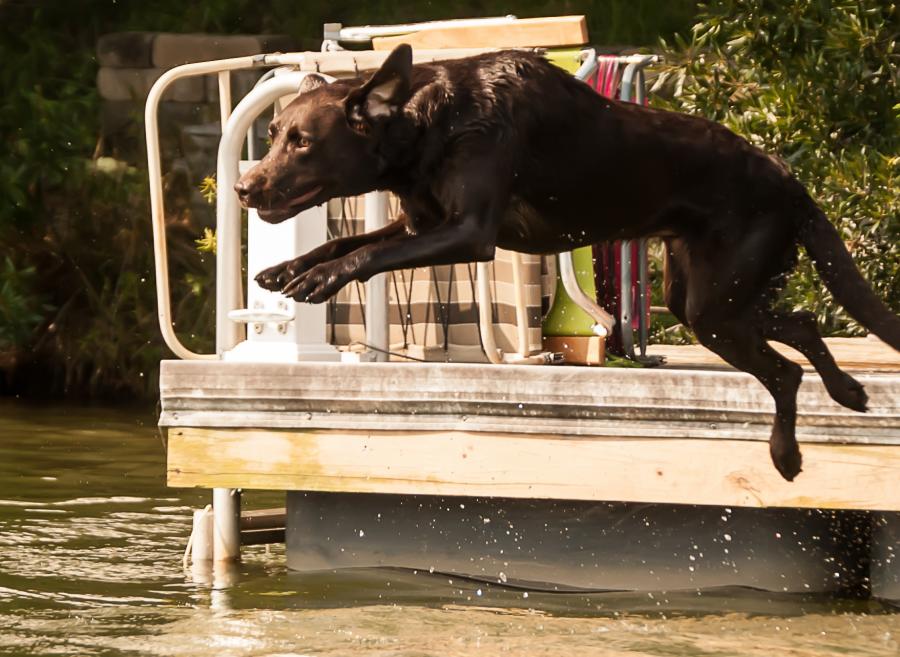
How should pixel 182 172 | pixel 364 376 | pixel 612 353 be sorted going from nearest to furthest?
pixel 364 376
pixel 612 353
pixel 182 172

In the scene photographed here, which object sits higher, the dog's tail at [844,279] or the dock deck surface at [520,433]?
the dog's tail at [844,279]

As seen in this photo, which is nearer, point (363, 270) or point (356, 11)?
point (363, 270)

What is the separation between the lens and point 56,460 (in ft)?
29.1

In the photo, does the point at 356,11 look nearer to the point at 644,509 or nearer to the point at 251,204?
the point at 644,509

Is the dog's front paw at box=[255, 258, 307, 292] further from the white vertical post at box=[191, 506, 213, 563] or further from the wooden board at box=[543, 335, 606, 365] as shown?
the wooden board at box=[543, 335, 606, 365]

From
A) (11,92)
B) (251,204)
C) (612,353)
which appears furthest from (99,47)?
(251,204)

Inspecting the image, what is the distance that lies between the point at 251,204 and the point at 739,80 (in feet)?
18.5

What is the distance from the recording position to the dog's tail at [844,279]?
4359mm

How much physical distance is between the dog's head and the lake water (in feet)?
4.46

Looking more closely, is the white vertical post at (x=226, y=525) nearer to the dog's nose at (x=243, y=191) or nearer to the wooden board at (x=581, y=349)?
the wooden board at (x=581, y=349)

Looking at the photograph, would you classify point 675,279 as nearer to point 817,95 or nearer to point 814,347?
point 814,347

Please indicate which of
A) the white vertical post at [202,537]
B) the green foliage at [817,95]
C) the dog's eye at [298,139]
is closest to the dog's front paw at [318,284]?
the dog's eye at [298,139]

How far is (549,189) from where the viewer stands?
4117mm

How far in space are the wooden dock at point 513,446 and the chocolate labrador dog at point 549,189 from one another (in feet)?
1.58
